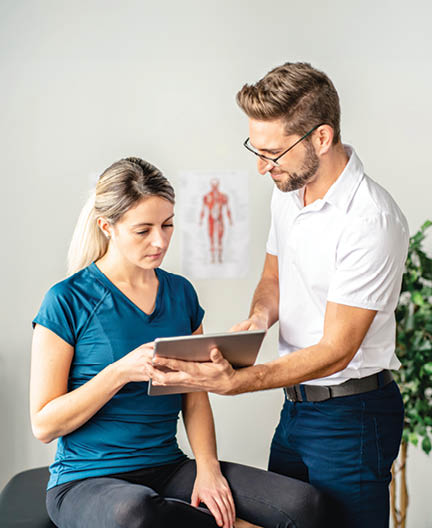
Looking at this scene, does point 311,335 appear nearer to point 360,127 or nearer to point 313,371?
point 313,371

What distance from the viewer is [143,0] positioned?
2.74m

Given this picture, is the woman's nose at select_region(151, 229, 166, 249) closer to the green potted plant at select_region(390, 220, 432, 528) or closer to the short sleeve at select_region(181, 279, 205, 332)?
the short sleeve at select_region(181, 279, 205, 332)

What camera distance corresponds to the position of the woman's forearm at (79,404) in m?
1.45

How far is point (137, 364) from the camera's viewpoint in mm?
1404

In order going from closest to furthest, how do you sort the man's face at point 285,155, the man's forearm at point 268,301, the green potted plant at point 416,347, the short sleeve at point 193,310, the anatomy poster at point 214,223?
the man's face at point 285,155
the short sleeve at point 193,310
the man's forearm at point 268,301
the green potted plant at point 416,347
the anatomy poster at point 214,223

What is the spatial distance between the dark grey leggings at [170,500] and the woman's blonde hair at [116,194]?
61 centimetres

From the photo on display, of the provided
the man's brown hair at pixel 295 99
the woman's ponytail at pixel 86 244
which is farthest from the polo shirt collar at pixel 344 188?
the woman's ponytail at pixel 86 244

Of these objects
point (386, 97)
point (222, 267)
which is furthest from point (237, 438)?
point (386, 97)

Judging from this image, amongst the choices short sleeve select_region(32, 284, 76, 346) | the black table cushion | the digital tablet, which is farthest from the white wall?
the digital tablet

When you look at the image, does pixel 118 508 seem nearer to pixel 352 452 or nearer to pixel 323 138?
pixel 352 452

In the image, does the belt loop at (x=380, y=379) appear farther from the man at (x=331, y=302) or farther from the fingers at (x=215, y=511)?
the fingers at (x=215, y=511)

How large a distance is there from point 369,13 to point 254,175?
94cm

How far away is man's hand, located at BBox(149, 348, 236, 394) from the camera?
1.38m

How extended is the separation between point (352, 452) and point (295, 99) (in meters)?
0.95
